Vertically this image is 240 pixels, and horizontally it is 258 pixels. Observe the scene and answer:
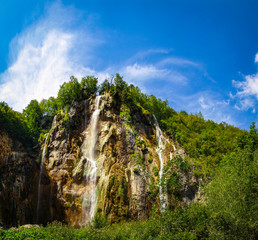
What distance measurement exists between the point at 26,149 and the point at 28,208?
17750 mm

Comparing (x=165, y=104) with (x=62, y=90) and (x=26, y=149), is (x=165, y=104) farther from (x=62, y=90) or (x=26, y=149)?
(x=26, y=149)

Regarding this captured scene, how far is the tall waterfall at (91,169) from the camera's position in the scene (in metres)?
24.6

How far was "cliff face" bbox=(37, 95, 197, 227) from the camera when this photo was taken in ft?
81.4

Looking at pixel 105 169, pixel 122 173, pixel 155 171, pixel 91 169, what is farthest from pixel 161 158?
pixel 91 169

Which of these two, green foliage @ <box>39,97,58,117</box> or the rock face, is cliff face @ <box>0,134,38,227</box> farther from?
green foliage @ <box>39,97,58,117</box>

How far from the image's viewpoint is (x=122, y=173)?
2673 cm

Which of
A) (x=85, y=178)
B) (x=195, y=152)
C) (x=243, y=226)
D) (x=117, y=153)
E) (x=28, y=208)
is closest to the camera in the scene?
(x=243, y=226)

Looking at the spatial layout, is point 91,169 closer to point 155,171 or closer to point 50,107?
point 155,171

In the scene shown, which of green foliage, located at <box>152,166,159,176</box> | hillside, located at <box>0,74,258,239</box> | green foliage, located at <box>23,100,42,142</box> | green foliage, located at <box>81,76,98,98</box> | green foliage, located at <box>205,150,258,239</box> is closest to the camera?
green foliage, located at <box>205,150,258,239</box>

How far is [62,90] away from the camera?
4047cm

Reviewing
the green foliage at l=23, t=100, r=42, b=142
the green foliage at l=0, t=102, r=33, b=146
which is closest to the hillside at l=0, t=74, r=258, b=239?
the green foliage at l=0, t=102, r=33, b=146

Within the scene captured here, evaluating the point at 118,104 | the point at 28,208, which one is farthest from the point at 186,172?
the point at 28,208

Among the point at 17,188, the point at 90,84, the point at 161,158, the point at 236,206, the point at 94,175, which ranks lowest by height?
the point at 236,206

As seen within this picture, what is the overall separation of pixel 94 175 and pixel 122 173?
359cm
